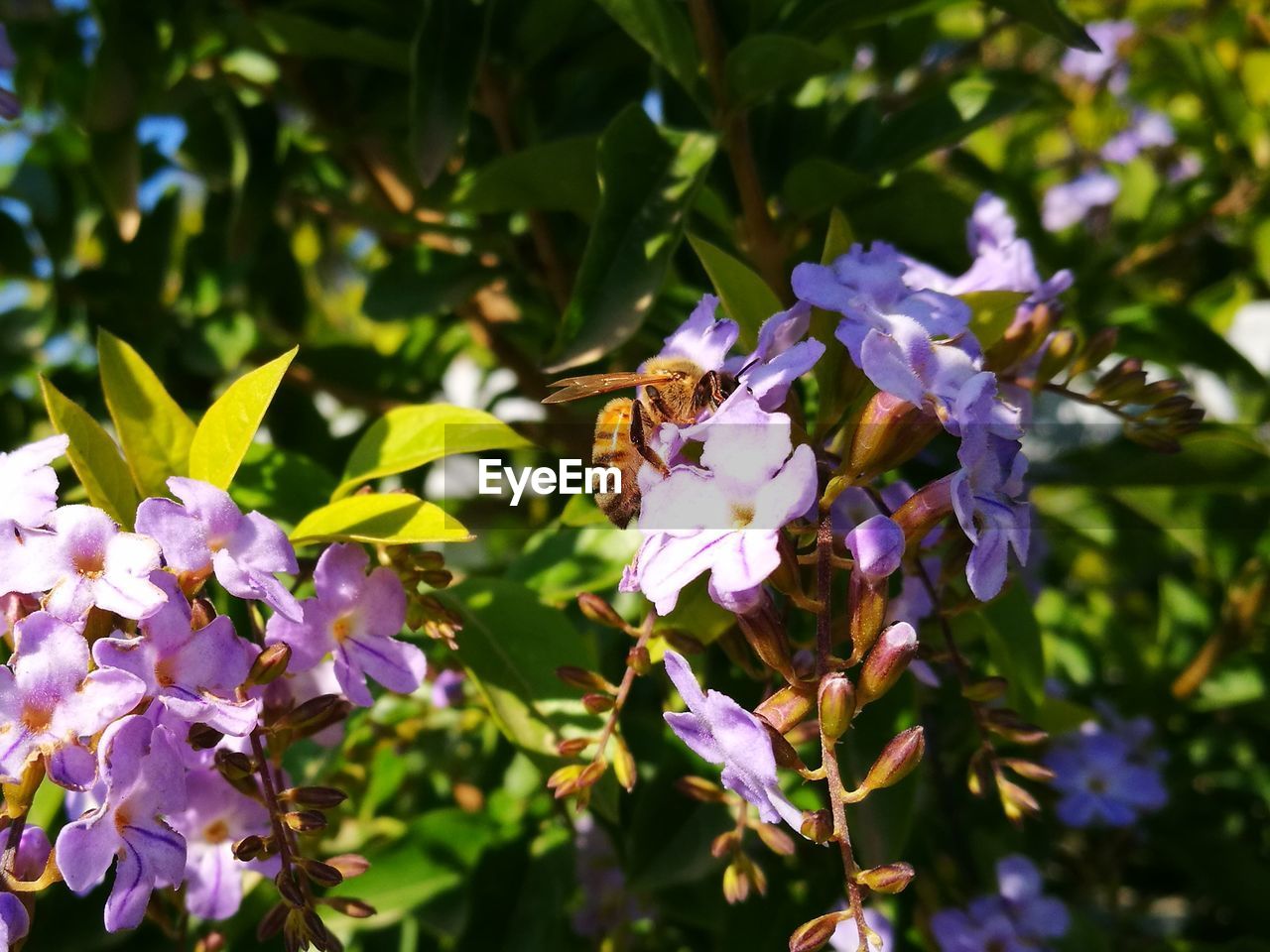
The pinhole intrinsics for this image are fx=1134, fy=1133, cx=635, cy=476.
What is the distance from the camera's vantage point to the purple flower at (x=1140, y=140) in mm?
2500

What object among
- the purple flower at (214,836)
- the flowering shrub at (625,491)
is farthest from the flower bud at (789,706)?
the purple flower at (214,836)

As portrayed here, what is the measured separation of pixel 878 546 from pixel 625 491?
256 mm

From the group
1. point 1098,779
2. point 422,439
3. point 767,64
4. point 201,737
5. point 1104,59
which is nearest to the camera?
point 201,737

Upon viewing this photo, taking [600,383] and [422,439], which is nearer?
[600,383]

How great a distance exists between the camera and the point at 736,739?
742 millimetres

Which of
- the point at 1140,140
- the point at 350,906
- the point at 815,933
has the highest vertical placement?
the point at 815,933

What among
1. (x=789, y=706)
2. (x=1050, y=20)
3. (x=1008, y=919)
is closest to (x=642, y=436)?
(x=789, y=706)

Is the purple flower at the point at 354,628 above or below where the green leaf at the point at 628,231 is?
below

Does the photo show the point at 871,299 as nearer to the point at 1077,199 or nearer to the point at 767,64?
the point at 767,64

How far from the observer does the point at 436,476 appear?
6.14ft

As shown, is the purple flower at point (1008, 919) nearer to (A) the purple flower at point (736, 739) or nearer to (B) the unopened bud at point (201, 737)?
(A) the purple flower at point (736, 739)

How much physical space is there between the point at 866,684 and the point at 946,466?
0.70 metres

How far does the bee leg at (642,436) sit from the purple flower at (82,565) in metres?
0.38

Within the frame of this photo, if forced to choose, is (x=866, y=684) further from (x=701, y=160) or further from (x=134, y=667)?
(x=701, y=160)
